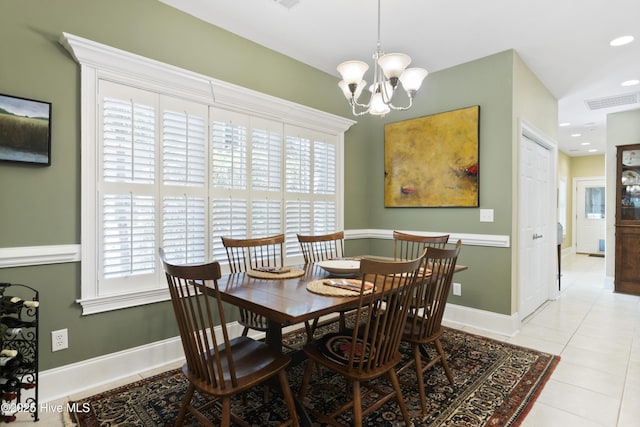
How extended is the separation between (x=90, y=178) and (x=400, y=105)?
136 inches

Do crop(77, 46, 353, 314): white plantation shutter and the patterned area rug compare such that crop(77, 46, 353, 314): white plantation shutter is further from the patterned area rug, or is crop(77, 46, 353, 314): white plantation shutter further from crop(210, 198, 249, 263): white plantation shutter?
the patterned area rug

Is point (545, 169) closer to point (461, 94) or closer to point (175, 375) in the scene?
point (461, 94)

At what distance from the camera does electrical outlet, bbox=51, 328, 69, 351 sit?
2.12 meters

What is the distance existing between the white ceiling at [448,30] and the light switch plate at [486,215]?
1.55 m

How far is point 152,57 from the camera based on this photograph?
2512 millimetres

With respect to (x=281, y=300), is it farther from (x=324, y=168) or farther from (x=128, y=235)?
(x=324, y=168)

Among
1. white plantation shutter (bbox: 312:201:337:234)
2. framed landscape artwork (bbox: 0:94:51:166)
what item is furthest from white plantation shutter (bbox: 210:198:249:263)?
framed landscape artwork (bbox: 0:94:51:166)

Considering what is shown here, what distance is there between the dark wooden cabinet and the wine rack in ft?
22.1

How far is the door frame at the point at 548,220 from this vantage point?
3328 millimetres

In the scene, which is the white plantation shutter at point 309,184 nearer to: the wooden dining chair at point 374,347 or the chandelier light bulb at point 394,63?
the chandelier light bulb at point 394,63

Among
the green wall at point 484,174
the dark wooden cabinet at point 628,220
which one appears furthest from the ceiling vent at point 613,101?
the green wall at point 484,174

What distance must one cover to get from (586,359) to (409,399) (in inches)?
68.0

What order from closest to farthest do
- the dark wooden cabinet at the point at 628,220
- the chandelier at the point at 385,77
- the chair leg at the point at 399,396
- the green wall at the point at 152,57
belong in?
1. the chair leg at the point at 399,396
2. the green wall at the point at 152,57
3. the chandelier at the point at 385,77
4. the dark wooden cabinet at the point at 628,220

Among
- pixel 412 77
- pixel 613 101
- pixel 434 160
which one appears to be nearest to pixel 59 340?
pixel 412 77
